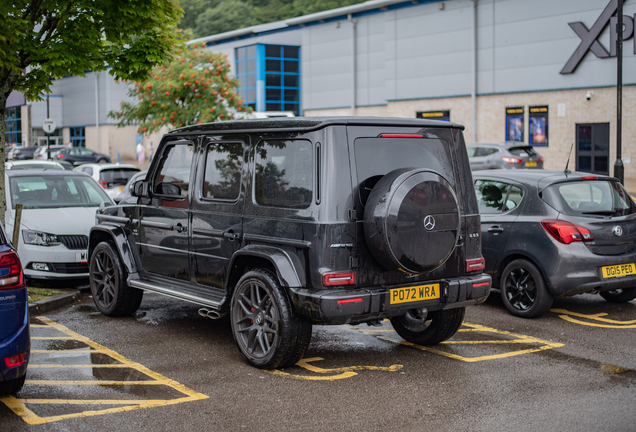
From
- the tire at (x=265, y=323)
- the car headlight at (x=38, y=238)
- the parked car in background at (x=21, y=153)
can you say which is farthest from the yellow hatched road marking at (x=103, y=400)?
the parked car in background at (x=21, y=153)

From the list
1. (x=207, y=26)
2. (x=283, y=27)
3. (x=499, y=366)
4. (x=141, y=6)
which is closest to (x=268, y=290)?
(x=499, y=366)

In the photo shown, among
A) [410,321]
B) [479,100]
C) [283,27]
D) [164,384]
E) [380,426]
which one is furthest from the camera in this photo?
[283,27]

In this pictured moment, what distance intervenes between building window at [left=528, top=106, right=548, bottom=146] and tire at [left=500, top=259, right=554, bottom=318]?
1011 inches

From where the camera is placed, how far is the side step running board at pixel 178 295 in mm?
6152

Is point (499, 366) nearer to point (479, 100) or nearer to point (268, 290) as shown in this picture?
point (268, 290)

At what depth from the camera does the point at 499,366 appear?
231 inches

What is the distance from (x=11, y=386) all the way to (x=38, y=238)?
4.82 m

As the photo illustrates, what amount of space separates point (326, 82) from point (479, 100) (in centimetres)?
1191

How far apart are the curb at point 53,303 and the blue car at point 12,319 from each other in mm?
3417

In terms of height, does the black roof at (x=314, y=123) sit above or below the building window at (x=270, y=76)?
below

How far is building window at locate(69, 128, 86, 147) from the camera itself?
208 ft

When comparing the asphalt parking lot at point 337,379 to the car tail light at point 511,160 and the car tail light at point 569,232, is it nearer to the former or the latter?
the car tail light at point 569,232

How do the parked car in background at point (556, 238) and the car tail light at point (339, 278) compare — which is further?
the parked car in background at point (556, 238)

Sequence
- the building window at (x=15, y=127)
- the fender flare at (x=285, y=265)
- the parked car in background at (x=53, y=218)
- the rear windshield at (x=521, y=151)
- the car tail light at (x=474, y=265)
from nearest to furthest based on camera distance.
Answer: the fender flare at (x=285, y=265) < the car tail light at (x=474, y=265) < the parked car in background at (x=53, y=218) < the rear windshield at (x=521, y=151) < the building window at (x=15, y=127)
